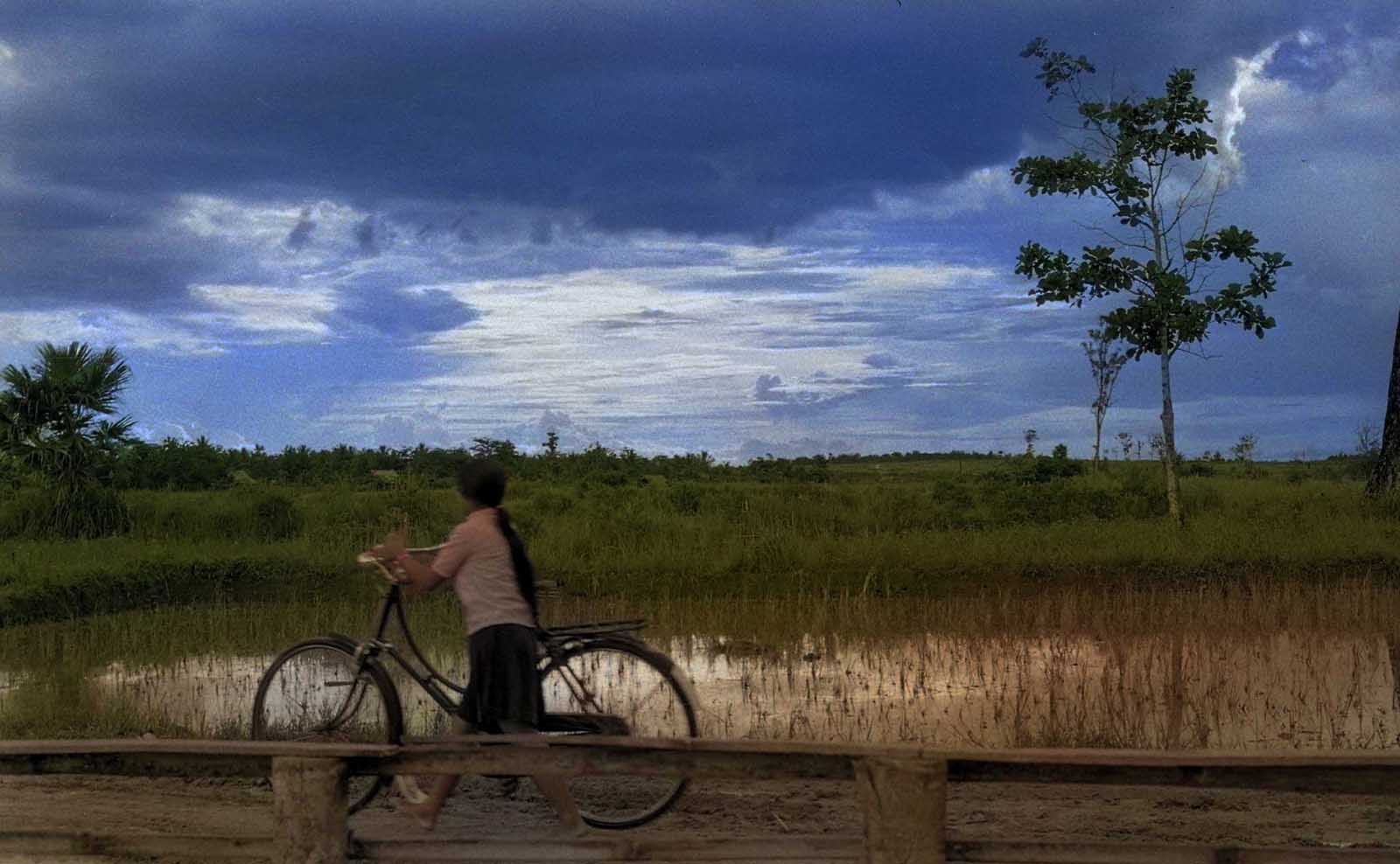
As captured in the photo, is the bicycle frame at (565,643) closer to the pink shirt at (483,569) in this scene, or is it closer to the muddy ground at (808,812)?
the pink shirt at (483,569)

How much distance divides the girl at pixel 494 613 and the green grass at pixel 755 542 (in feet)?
30.3

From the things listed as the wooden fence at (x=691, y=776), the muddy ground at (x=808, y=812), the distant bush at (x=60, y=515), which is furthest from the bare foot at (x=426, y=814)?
the distant bush at (x=60, y=515)

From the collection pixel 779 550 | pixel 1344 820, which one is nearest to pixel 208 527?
pixel 779 550

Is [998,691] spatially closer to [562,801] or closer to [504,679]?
[562,801]

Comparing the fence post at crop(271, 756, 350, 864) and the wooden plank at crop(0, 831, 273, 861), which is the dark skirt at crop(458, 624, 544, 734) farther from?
the wooden plank at crop(0, 831, 273, 861)

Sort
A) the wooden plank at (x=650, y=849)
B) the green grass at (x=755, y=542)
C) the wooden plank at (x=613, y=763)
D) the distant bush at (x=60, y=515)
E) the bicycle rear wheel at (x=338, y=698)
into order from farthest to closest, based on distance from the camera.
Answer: the distant bush at (x=60, y=515), the green grass at (x=755, y=542), the bicycle rear wheel at (x=338, y=698), the wooden plank at (x=650, y=849), the wooden plank at (x=613, y=763)

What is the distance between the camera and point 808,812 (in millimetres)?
6000

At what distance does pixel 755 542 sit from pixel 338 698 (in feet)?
37.4

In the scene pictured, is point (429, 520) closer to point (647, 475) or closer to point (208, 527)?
point (208, 527)

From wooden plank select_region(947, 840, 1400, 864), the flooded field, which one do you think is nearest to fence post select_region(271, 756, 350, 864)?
the flooded field

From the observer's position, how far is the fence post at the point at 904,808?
4.15 m

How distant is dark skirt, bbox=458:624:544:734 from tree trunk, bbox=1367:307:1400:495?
18.2 metres

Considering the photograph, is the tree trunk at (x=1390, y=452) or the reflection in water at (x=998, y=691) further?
the tree trunk at (x=1390, y=452)

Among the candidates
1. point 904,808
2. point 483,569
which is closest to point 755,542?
point 483,569
